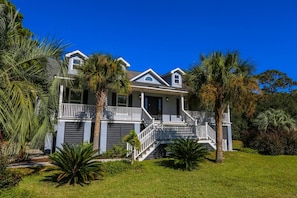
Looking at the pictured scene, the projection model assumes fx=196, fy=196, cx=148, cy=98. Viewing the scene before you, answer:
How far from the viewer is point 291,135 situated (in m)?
16.2

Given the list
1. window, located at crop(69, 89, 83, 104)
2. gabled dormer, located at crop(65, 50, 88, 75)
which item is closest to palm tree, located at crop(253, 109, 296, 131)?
window, located at crop(69, 89, 83, 104)

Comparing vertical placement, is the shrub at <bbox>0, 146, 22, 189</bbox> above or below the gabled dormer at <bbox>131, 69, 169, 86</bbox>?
below

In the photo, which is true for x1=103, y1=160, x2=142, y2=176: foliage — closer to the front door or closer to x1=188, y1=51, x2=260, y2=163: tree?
x1=188, y1=51, x2=260, y2=163: tree

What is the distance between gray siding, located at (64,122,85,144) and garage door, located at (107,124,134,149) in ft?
6.40

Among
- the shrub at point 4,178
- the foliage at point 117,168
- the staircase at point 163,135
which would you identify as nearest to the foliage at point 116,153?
the staircase at point 163,135

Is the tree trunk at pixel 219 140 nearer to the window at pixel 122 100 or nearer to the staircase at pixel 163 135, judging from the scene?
the staircase at pixel 163 135

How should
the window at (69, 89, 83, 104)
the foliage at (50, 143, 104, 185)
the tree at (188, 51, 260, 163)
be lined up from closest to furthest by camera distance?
the foliage at (50, 143, 104, 185) < the tree at (188, 51, 260, 163) < the window at (69, 89, 83, 104)

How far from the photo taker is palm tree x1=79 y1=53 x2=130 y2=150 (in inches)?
479

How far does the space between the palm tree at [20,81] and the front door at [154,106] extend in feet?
42.2

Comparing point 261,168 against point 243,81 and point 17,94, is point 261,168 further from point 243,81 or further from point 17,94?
point 17,94

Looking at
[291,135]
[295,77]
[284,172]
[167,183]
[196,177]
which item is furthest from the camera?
[295,77]

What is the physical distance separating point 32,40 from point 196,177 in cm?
796

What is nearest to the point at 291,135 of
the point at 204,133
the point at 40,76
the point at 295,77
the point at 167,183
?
the point at 204,133

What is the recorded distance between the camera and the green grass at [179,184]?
251 inches
